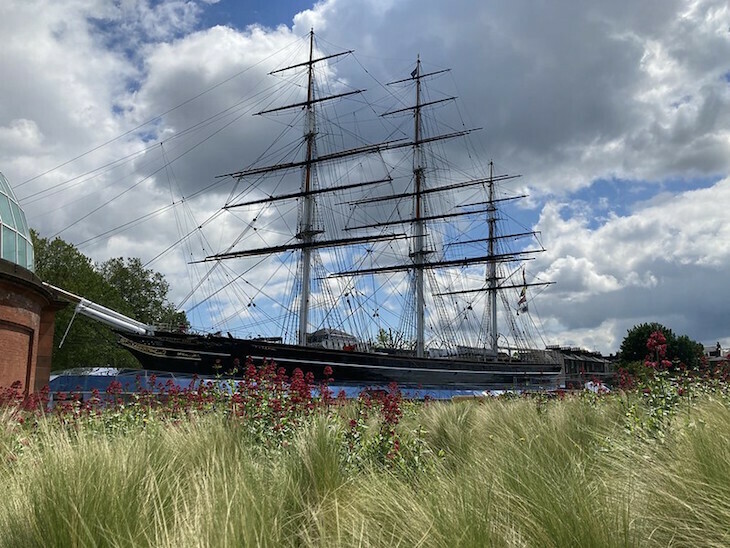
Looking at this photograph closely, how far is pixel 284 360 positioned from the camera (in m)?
34.6

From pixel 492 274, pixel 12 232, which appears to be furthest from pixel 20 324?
pixel 492 274

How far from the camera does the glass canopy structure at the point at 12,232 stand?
51.5 ft

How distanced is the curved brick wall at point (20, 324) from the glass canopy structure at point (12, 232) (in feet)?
3.12

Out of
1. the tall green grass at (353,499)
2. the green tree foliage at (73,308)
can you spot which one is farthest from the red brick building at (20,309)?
the green tree foliage at (73,308)

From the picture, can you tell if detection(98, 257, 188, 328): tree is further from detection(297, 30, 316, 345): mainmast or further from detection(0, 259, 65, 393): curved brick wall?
detection(0, 259, 65, 393): curved brick wall

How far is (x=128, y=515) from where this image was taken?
3.40m

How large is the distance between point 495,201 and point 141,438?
2727 inches

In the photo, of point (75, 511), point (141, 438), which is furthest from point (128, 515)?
point (141, 438)

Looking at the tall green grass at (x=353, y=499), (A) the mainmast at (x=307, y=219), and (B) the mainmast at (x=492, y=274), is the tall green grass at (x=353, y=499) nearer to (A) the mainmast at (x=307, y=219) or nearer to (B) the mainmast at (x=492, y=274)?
(A) the mainmast at (x=307, y=219)

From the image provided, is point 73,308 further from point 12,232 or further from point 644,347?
point 644,347

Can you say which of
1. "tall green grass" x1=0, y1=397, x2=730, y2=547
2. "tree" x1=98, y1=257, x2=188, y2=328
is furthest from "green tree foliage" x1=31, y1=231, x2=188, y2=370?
"tall green grass" x1=0, y1=397, x2=730, y2=547

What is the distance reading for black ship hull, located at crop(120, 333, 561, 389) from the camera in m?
32.5

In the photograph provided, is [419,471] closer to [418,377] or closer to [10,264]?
[10,264]

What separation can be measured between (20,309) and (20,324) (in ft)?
1.42
